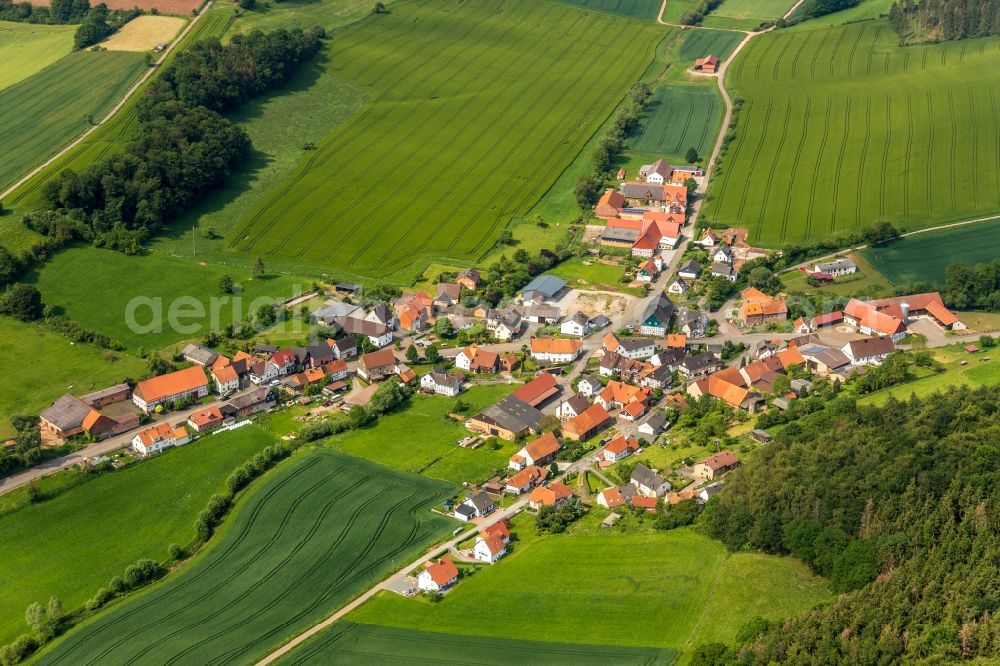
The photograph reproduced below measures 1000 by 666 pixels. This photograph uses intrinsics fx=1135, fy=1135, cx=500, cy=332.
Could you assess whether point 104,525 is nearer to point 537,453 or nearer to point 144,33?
point 537,453

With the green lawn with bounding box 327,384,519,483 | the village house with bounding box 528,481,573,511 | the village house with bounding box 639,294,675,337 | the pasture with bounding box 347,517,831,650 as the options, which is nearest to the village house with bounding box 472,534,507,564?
the pasture with bounding box 347,517,831,650

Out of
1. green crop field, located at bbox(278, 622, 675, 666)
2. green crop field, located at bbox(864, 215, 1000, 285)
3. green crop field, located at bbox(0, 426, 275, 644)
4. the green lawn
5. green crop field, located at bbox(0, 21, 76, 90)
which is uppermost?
green crop field, located at bbox(0, 21, 76, 90)

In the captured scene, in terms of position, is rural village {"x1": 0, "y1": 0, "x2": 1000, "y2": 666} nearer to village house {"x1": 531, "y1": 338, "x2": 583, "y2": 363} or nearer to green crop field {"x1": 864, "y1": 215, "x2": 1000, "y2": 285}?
green crop field {"x1": 864, "y1": 215, "x2": 1000, "y2": 285}

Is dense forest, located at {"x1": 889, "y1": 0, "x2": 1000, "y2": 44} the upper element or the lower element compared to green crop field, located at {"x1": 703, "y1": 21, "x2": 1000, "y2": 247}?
upper

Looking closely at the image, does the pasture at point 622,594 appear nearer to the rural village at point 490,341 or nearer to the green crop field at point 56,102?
the rural village at point 490,341

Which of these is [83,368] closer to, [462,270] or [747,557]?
[462,270]

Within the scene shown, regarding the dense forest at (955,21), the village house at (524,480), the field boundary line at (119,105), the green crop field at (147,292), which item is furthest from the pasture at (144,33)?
the dense forest at (955,21)
